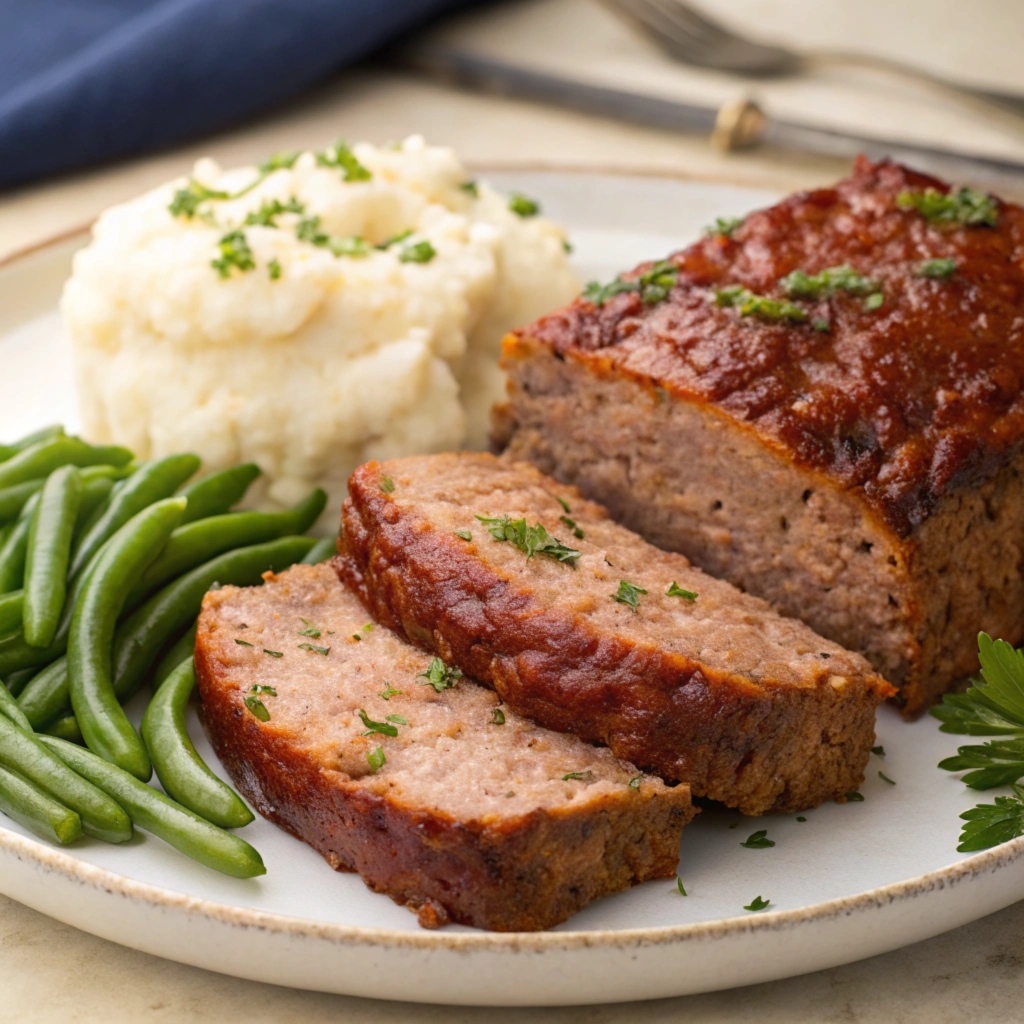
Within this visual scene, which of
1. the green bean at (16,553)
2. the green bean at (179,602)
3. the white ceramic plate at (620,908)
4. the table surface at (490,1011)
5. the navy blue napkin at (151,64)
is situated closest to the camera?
the white ceramic plate at (620,908)


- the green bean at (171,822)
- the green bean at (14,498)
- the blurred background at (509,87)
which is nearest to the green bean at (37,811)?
the green bean at (171,822)

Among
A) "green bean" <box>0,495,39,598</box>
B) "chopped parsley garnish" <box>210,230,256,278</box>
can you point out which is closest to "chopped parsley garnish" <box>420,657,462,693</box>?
"green bean" <box>0,495,39,598</box>

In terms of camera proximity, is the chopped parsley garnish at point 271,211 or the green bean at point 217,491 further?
the chopped parsley garnish at point 271,211

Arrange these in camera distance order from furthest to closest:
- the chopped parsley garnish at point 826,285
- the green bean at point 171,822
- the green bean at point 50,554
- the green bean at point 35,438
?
the green bean at point 35,438 < the chopped parsley garnish at point 826,285 < the green bean at point 50,554 < the green bean at point 171,822

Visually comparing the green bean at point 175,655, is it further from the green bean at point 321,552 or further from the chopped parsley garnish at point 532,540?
the chopped parsley garnish at point 532,540

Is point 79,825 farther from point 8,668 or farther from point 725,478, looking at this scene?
point 725,478

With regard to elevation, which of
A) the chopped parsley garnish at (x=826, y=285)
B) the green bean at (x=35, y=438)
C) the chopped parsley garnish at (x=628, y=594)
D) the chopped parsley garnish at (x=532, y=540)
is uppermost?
the chopped parsley garnish at (x=826, y=285)

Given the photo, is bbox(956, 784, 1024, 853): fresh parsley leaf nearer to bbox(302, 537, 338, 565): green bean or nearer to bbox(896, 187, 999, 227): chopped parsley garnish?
bbox(302, 537, 338, 565): green bean

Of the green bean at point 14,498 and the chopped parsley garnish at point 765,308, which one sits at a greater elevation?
the chopped parsley garnish at point 765,308
